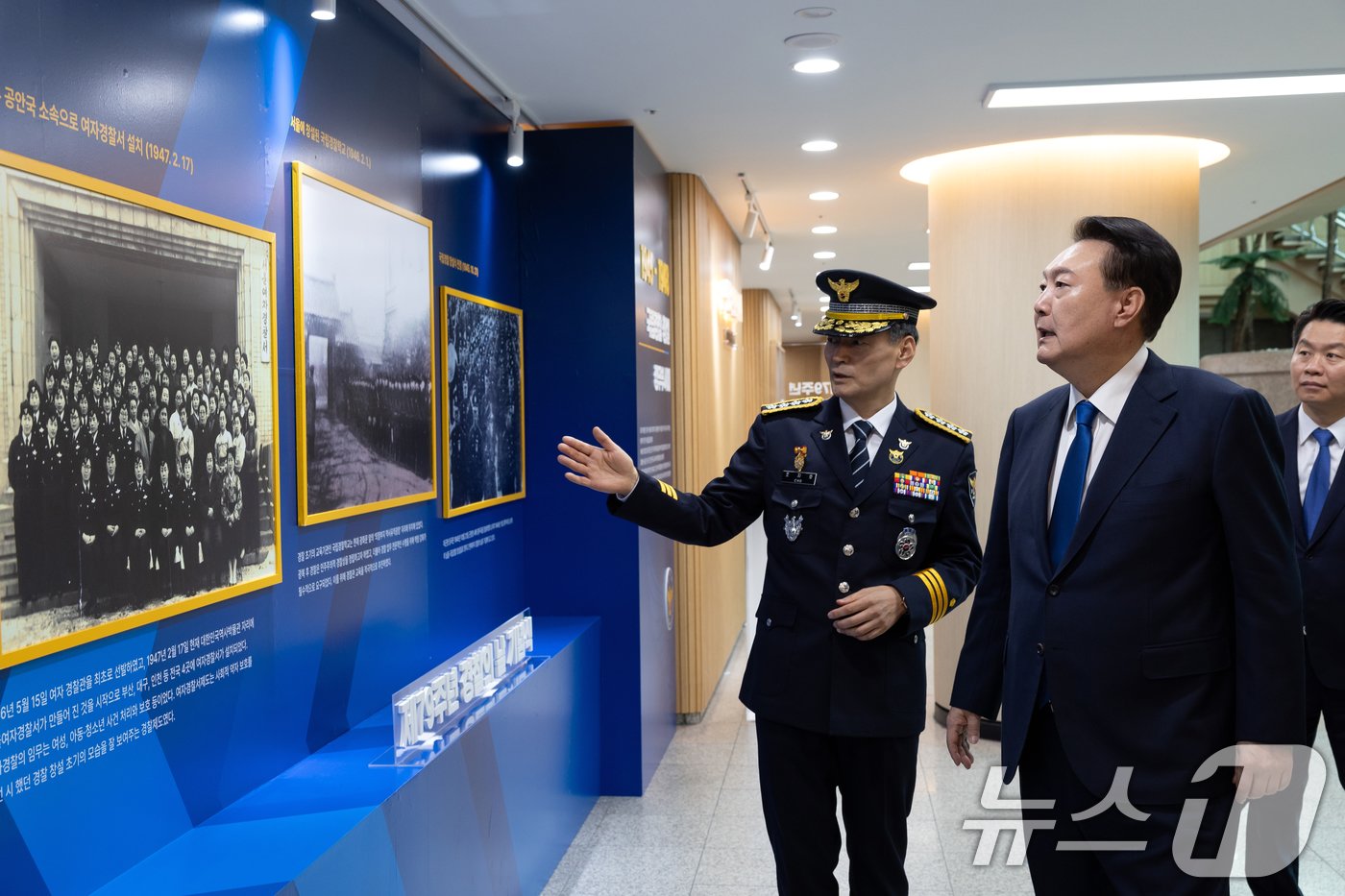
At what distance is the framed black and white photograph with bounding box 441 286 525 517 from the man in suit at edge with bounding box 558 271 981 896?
149cm

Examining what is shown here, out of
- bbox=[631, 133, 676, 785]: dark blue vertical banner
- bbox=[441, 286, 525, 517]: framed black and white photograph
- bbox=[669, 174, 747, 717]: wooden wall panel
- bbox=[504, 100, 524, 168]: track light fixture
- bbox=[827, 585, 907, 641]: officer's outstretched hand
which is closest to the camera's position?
bbox=[827, 585, 907, 641]: officer's outstretched hand

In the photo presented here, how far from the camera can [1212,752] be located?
206 centimetres

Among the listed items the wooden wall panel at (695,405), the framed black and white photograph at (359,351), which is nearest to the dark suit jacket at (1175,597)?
the framed black and white photograph at (359,351)

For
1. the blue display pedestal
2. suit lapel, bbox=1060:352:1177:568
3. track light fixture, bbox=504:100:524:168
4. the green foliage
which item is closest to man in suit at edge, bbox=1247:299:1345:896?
suit lapel, bbox=1060:352:1177:568

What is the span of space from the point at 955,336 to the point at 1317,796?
282 centimetres

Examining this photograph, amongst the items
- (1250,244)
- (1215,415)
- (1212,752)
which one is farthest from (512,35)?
(1250,244)

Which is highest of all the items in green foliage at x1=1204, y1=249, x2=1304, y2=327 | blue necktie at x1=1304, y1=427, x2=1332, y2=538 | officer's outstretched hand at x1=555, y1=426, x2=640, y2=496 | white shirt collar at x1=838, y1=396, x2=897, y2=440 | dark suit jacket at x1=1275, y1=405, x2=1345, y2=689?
green foliage at x1=1204, y1=249, x2=1304, y2=327

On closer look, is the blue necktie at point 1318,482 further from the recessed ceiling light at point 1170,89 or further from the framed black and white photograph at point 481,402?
the framed black and white photograph at point 481,402

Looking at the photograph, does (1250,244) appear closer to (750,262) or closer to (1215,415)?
(750,262)

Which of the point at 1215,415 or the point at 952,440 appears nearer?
the point at 1215,415

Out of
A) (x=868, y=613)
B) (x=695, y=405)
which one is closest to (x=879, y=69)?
(x=695, y=405)

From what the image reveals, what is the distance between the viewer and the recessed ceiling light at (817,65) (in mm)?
4402

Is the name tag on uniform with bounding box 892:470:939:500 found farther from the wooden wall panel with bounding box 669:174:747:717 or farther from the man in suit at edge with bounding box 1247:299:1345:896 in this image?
the wooden wall panel with bounding box 669:174:747:717

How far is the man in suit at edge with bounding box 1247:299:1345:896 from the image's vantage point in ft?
10.7
